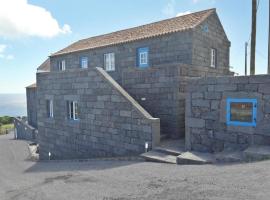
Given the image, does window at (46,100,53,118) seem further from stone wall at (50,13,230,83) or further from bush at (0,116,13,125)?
bush at (0,116,13,125)

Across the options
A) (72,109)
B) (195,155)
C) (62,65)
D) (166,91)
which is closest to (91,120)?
(72,109)

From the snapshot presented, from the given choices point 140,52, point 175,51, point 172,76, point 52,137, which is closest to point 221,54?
point 175,51

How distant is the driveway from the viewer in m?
5.00

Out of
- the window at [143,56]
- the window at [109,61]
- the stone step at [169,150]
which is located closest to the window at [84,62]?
the window at [109,61]

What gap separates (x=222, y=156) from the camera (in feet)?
24.0

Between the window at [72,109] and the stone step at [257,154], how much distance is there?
869cm

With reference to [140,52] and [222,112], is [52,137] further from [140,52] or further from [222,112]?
[222,112]

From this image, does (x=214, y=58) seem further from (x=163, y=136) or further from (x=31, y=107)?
(x=31, y=107)

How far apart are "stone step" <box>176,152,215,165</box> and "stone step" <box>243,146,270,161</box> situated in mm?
1030

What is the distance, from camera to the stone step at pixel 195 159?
7.37m

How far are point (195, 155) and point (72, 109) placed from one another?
24.8ft

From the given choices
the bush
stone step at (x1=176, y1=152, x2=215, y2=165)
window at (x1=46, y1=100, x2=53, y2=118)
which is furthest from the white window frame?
the bush

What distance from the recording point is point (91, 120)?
1162 centimetres

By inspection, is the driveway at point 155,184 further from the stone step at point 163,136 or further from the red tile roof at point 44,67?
the red tile roof at point 44,67
